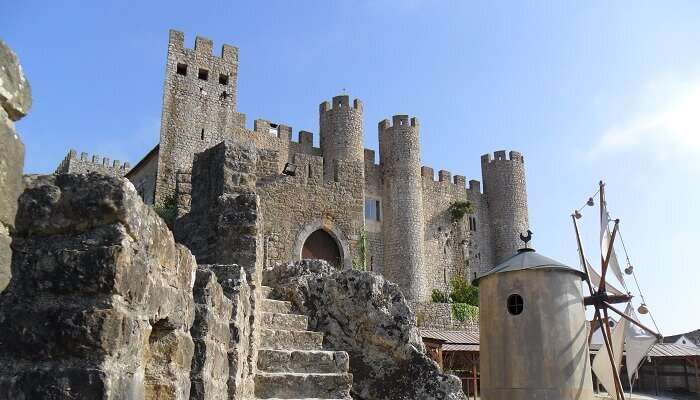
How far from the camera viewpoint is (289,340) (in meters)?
6.23

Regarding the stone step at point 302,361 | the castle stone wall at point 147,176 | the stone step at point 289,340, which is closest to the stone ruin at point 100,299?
the stone step at point 302,361

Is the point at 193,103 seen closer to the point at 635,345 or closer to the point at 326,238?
the point at 326,238

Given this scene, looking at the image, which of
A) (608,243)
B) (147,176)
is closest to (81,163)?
(147,176)

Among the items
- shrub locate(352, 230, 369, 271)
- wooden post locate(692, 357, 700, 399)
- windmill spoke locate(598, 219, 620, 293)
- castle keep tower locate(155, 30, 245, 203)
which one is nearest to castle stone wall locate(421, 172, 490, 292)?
shrub locate(352, 230, 369, 271)

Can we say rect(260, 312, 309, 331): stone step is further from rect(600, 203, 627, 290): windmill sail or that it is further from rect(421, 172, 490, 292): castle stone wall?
rect(421, 172, 490, 292): castle stone wall

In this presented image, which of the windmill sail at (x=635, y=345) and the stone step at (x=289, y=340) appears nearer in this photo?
the stone step at (x=289, y=340)

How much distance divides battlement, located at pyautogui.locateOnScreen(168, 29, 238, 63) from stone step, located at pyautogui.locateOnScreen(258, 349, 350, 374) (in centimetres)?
2472

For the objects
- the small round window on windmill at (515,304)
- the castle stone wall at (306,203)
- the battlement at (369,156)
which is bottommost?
the small round window on windmill at (515,304)

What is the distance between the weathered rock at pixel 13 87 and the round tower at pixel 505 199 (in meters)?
37.0

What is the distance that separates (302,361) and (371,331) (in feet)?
4.57

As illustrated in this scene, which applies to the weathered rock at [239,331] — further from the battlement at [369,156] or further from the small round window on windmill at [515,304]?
the battlement at [369,156]

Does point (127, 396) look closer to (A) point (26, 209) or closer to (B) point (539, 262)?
(A) point (26, 209)

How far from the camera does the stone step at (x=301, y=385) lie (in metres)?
5.33

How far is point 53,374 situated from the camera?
7.06 ft
